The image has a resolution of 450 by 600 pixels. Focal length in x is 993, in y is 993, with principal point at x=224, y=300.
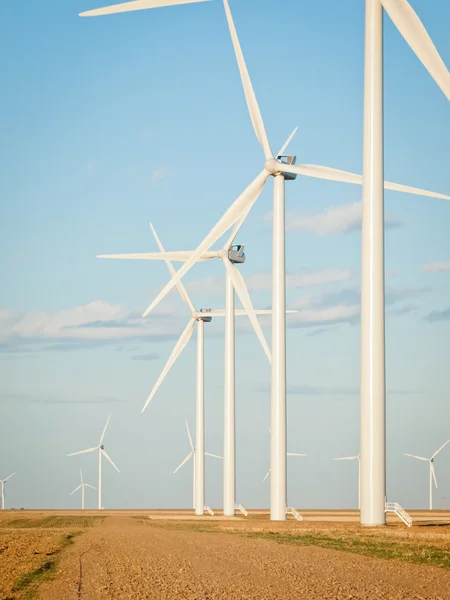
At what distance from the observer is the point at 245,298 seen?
7256 cm

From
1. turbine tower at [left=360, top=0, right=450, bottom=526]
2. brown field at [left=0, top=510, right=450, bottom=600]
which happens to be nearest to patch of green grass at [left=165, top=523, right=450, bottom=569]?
brown field at [left=0, top=510, right=450, bottom=600]

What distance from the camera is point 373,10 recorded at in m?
44.1

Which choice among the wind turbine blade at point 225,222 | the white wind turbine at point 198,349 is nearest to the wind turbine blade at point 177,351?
the white wind turbine at point 198,349

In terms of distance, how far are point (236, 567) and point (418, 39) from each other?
21.7 m

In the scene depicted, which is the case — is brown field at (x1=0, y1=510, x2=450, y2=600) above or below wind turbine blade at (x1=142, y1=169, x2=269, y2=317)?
below

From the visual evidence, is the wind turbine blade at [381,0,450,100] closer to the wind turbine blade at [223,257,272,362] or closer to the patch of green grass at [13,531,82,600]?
the patch of green grass at [13,531,82,600]

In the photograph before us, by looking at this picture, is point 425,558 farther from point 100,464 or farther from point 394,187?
point 100,464

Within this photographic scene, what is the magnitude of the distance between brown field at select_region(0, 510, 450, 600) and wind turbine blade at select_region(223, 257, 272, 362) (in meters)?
22.5

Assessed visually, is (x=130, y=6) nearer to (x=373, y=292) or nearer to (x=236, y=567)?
(x=373, y=292)

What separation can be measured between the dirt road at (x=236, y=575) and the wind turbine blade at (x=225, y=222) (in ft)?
62.3

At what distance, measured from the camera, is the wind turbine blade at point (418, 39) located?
3622 centimetres

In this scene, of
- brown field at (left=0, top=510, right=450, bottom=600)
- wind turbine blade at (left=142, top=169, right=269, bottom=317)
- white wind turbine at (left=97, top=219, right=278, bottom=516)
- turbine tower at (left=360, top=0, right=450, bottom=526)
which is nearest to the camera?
brown field at (left=0, top=510, right=450, bottom=600)

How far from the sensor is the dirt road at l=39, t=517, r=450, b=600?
22422mm

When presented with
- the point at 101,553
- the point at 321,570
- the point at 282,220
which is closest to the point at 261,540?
the point at 101,553
